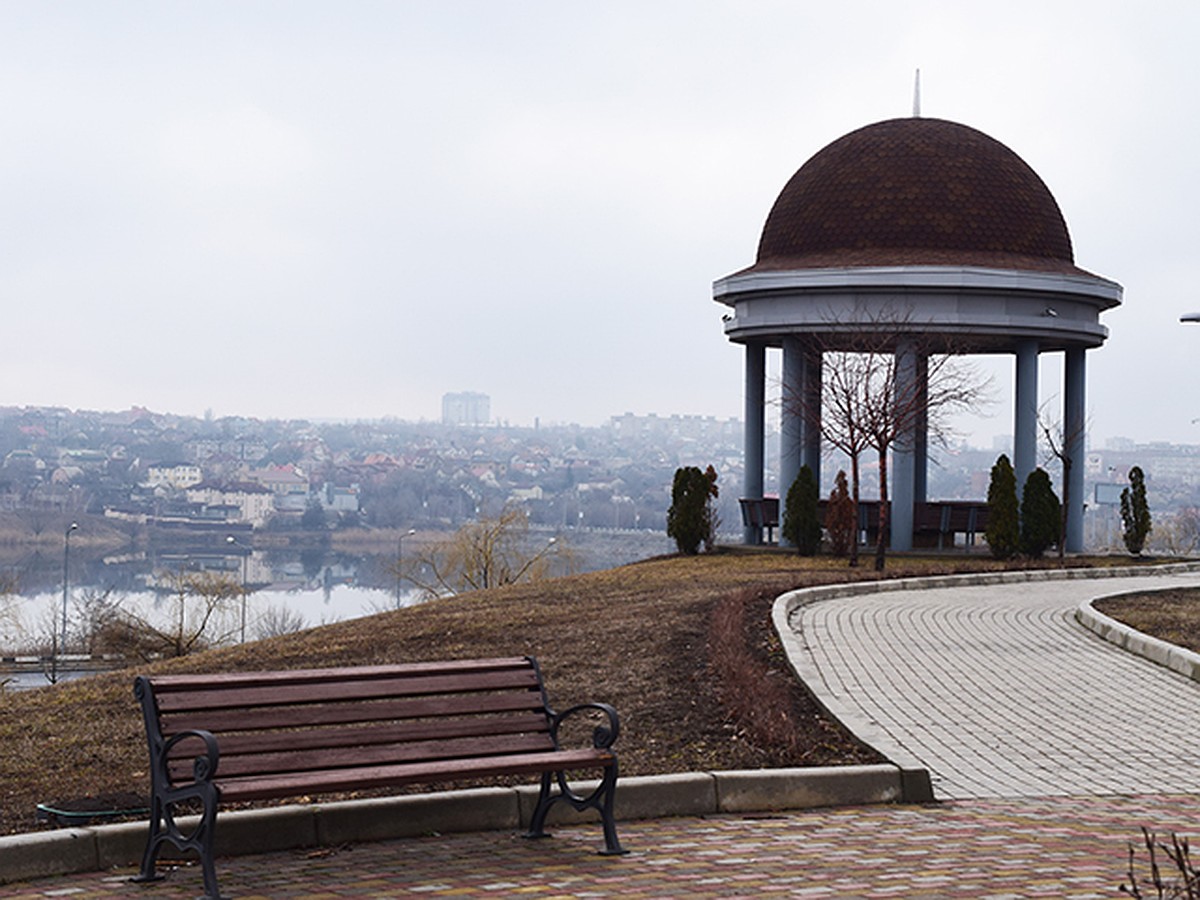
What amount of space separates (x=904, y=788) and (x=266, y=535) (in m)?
134

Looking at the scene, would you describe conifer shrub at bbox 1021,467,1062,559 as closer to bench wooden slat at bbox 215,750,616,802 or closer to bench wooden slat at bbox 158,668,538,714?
bench wooden slat at bbox 158,668,538,714

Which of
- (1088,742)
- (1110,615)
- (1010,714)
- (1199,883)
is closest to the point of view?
(1199,883)

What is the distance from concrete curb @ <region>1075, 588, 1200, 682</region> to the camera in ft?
45.8

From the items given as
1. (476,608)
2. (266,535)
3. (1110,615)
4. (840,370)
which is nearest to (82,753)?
(476,608)

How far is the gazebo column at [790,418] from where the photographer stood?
32.8 meters

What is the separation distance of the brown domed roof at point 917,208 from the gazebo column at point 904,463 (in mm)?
1911

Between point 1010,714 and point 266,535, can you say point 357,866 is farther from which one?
point 266,535

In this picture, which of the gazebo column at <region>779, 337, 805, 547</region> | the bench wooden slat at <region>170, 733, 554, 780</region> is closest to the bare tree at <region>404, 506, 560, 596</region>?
the gazebo column at <region>779, 337, 805, 547</region>

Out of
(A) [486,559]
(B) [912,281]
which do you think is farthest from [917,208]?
(A) [486,559]

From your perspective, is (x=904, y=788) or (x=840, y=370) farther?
(x=840, y=370)

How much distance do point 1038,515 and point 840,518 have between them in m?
3.86

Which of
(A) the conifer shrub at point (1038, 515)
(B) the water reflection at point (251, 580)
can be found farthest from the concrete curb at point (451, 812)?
(B) the water reflection at point (251, 580)

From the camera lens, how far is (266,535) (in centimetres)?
13950

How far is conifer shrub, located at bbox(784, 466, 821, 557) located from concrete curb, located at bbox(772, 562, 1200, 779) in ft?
21.4
